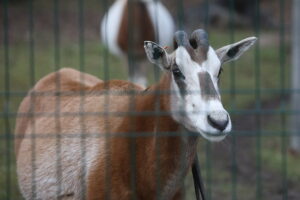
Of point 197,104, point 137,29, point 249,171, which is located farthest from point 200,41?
point 137,29

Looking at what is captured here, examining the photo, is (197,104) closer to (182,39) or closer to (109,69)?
(182,39)

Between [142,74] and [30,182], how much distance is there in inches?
194

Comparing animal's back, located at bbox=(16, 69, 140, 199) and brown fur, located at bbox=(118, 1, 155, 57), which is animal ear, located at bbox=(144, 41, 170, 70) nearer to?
animal's back, located at bbox=(16, 69, 140, 199)

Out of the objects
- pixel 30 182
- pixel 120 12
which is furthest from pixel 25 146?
pixel 120 12

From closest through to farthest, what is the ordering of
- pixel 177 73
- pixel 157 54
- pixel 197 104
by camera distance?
1. pixel 197 104
2. pixel 177 73
3. pixel 157 54

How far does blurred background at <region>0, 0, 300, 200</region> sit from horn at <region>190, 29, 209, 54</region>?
0.75 ft

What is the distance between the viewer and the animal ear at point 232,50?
4.96 metres

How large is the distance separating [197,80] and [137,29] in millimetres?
6116

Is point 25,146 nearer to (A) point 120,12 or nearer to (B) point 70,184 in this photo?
(B) point 70,184

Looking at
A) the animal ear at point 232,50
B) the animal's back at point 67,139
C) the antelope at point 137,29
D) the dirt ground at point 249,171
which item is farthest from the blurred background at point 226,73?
the antelope at point 137,29

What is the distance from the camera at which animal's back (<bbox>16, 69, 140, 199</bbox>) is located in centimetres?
512

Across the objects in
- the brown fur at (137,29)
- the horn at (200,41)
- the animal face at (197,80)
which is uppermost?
the brown fur at (137,29)

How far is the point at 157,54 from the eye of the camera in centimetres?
486

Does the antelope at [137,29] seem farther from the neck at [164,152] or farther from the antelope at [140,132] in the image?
the neck at [164,152]
